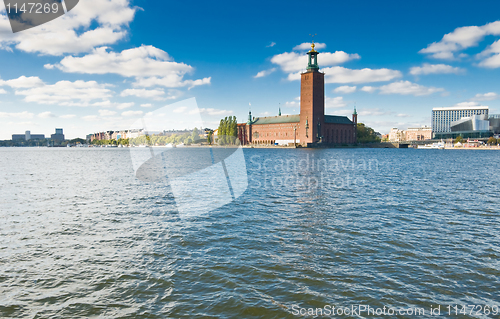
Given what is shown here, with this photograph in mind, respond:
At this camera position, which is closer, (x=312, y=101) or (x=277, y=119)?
(x=312, y=101)

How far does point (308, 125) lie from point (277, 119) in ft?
102

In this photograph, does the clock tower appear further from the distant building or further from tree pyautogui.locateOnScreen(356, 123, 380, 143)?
the distant building

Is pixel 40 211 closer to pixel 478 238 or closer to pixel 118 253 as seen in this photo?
pixel 118 253

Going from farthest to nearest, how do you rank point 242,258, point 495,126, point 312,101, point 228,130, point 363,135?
1. point 363,135
2. point 495,126
3. point 228,130
4. point 312,101
5. point 242,258

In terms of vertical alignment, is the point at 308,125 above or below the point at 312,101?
below

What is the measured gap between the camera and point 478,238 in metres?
10.9

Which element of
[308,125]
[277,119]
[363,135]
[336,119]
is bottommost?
[363,135]

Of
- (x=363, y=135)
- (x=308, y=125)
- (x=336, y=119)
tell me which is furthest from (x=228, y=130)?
(x=363, y=135)

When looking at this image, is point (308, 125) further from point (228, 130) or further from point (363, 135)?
point (363, 135)

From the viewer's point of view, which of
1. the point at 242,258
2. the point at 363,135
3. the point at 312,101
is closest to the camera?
the point at 242,258

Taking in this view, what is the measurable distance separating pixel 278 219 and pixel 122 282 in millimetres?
7372

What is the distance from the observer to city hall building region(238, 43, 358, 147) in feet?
Answer: 462

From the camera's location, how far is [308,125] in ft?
Result: 465

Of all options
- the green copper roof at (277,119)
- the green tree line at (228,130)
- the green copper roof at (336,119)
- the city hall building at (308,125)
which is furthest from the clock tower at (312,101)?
the green tree line at (228,130)
